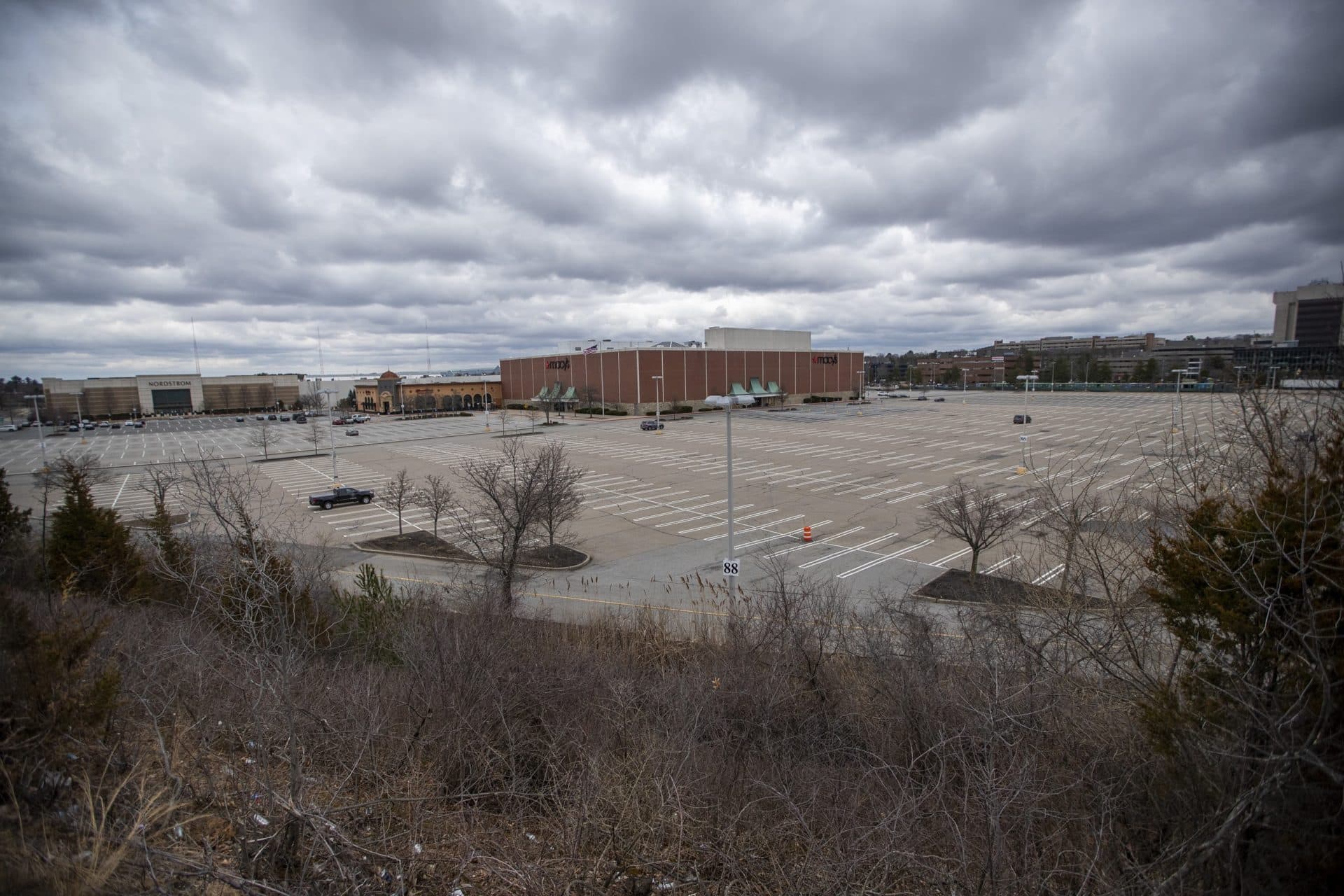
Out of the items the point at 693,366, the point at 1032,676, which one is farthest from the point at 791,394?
the point at 1032,676

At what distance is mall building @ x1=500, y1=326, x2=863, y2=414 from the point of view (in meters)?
82.1

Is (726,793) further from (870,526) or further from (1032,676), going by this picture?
(870,526)

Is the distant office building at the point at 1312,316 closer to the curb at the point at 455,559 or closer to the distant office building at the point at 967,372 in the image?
the curb at the point at 455,559

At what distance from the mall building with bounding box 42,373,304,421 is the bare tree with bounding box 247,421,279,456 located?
14581 mm

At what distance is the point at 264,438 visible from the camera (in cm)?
4800

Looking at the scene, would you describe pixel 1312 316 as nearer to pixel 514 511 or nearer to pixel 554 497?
pixel 554 497

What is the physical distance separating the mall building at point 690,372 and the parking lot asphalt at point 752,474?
9905mm

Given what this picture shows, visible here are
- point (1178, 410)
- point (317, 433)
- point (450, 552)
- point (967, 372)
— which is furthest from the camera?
point (967, 372)

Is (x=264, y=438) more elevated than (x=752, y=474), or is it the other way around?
(x=264, y=438)

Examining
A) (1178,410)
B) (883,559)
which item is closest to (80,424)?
(883,559)

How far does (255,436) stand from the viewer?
204ft

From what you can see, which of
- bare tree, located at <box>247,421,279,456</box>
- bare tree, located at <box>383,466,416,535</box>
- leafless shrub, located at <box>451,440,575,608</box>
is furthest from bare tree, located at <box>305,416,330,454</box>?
leafless shrub, located at <box>451,440,575,608</box>

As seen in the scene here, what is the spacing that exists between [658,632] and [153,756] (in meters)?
9.05

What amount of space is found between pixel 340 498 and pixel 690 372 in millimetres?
58648
